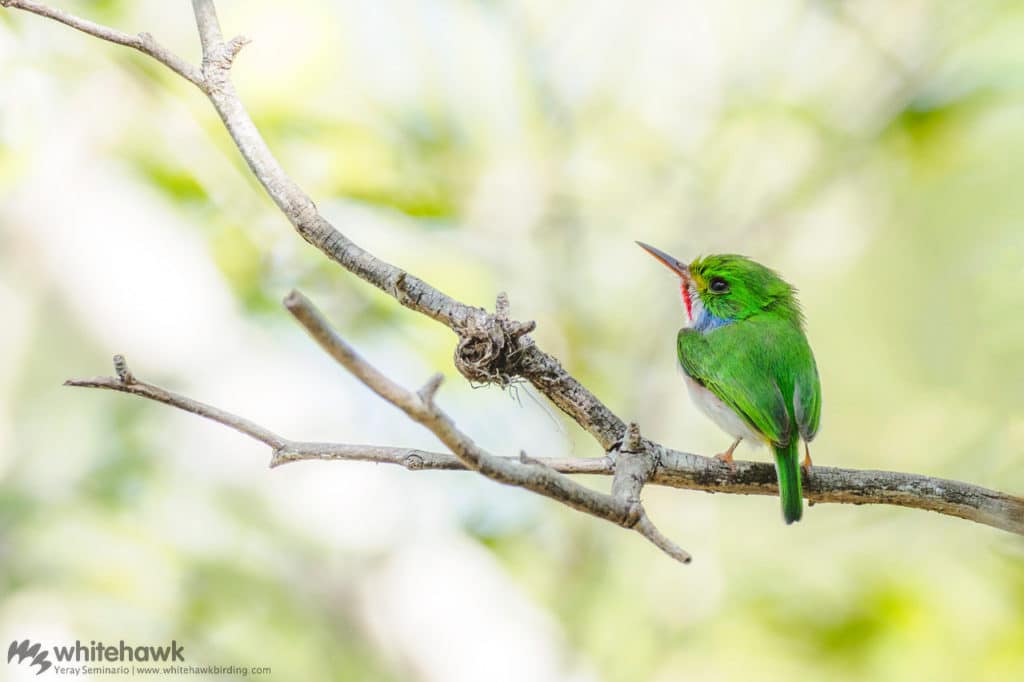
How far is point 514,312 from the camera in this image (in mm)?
5363

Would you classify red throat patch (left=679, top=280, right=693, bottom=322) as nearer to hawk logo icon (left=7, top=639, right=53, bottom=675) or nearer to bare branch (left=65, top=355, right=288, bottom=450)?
bare branch (left=65, top=355, right=288, bottom=450)

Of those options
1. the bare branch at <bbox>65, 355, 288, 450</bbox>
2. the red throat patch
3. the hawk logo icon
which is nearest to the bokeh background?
the hawk logo icon

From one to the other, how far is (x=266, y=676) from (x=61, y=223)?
262cm

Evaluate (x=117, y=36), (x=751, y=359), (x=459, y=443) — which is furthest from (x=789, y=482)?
(x=117, y=36)

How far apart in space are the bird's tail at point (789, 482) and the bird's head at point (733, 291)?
1.25m

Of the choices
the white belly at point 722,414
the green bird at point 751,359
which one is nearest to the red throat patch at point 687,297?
the green bird at point 751,359

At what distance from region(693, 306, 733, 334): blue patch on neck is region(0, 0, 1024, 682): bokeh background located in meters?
0.83

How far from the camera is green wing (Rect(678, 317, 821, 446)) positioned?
11.7 ft

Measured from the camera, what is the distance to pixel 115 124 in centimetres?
500

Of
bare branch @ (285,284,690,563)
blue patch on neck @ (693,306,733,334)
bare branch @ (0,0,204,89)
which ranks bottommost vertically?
bare branch @ (285,284,690,563)

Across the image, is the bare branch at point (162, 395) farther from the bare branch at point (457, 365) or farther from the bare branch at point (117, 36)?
the bare branch at point (117, 36)

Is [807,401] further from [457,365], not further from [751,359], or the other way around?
[457,365]

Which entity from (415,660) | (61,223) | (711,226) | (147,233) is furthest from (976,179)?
(61,223)

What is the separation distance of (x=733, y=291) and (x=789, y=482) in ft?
5.05
